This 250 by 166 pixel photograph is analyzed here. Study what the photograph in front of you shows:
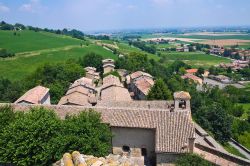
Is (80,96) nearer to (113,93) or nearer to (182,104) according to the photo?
(113,93)

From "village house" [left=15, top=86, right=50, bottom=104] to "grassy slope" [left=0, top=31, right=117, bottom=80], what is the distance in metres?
38.5

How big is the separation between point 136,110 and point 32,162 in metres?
11.4

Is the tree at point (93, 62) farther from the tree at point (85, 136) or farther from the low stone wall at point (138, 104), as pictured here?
the tree at point (85, 136)

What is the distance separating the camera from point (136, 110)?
105 ft

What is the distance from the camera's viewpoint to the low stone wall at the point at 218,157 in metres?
26.6

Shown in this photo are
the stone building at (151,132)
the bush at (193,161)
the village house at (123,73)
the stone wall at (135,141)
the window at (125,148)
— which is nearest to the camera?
the bush at (193,161)

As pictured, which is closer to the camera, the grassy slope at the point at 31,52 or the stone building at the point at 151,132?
the stone building at the point at 151,132

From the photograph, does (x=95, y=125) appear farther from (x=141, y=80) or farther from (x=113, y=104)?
(x=141, y=80)

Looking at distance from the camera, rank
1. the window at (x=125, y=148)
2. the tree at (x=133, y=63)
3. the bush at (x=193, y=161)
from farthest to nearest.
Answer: the tree at (x=133, y=63) < the window at (x=125, y=148) < the bush at (x=193, y=161)

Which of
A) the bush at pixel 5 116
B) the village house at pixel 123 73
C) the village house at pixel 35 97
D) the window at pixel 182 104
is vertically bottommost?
→ the village house at pixel 123 73

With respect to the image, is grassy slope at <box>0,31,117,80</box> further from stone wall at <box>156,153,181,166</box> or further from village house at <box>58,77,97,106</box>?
stone wall at <box>156,153,181,166</box>

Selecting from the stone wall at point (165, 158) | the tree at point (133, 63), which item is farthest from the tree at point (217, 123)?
the tree at point (133, 63)

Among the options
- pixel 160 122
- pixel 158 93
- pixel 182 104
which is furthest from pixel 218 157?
pixel 158 93

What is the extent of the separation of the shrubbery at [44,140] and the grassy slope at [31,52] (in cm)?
6062
